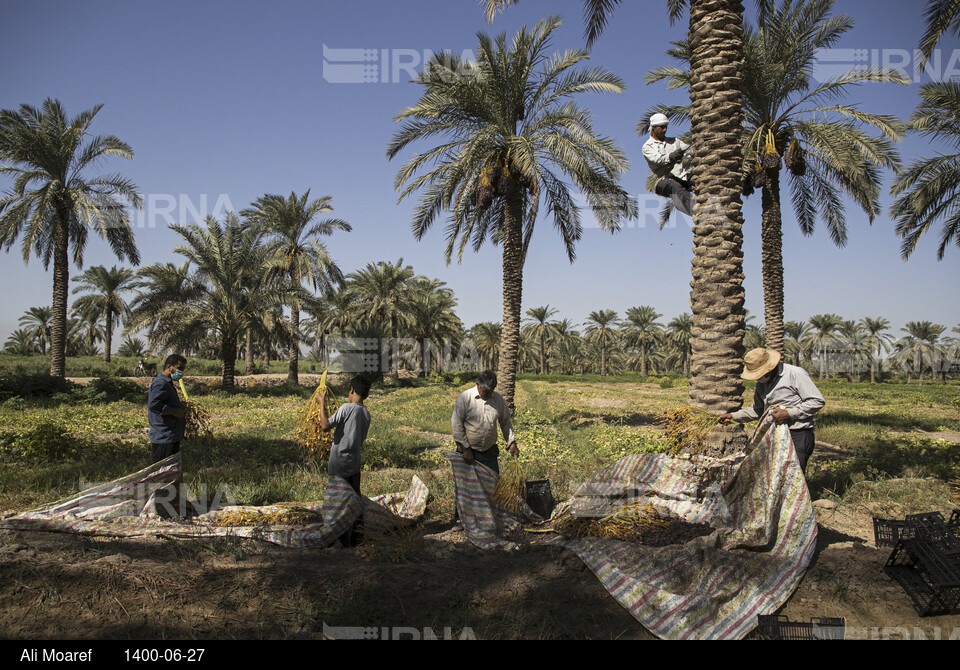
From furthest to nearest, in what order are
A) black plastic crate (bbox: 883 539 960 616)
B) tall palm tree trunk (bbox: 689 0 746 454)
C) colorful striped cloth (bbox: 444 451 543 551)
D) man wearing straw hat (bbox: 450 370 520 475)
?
tall palm tree trunk (bbox: 689 0 746 454)
man wearing straw hat (bbox: 450 370 520 475)
colorful striped cloth (bbox: 444 451 543 551)
black plastic crate (bbox: 883 539 960 616)

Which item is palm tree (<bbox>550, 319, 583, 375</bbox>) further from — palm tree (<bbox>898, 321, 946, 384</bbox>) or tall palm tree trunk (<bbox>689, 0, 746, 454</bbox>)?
tall palm tree trunk (<bbox>689, 0, 746, 454</bbox>)

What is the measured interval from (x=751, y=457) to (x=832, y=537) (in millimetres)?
1375

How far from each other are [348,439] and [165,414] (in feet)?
8.00

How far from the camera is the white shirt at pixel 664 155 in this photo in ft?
21.5

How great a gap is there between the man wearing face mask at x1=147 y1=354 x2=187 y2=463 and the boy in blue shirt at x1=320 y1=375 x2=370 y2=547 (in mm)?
2072

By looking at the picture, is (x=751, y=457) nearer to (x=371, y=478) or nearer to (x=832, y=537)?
(x=832, y=537)

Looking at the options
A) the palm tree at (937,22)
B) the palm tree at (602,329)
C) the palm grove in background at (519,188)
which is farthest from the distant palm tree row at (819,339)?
the palm tree at (937,22)

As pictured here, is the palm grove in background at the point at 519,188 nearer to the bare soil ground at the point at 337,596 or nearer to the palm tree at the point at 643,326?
the bare soil ground at the point at 337,596

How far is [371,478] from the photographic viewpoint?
833cm

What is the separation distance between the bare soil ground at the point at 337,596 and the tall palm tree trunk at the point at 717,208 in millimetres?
2057

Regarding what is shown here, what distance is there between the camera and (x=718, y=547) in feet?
14.3

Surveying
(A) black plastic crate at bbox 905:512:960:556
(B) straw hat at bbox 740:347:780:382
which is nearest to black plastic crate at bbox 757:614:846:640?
(A) black plastic crate at bbox 905:512:960:556

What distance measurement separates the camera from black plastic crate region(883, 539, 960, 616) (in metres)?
3.63

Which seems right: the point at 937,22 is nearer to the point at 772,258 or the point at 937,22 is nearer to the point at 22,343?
the point at 772,258
